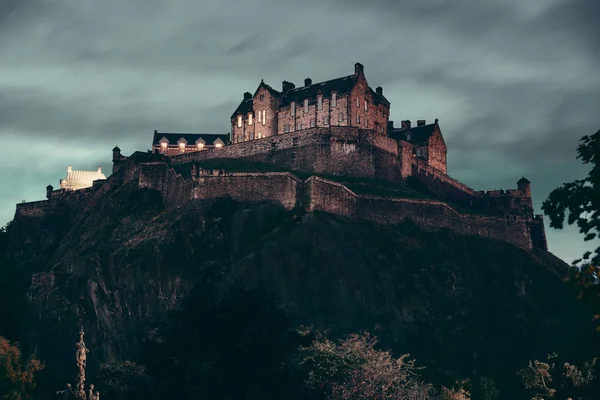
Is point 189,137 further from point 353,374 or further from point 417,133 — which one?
point 353,374

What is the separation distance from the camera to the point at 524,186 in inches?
5551

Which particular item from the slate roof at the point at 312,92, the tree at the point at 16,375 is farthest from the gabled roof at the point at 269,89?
the tree at the point at 16,375

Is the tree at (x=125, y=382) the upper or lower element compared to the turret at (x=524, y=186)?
lower

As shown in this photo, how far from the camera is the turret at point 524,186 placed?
140750 millimetres

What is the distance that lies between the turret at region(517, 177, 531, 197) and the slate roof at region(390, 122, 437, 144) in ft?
58.0

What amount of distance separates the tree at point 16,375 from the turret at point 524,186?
8478 centimetres

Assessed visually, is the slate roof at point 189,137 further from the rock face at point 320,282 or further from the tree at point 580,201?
the tree at point 580,201

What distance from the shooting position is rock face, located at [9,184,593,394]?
9938cm

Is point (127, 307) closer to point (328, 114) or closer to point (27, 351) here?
point (27, 351)

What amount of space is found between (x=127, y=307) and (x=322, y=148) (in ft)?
125

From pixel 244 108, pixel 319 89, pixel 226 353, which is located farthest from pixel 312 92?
pixel 226 353

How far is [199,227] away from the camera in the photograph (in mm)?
107750

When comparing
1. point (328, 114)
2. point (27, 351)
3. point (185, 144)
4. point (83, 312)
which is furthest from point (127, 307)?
point (185, 144)

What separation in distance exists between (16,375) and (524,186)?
89552 millimetres
